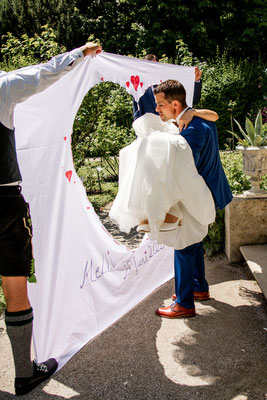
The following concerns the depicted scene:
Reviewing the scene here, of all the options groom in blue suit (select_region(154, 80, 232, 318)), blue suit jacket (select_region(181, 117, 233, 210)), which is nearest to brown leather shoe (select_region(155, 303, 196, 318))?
groom in blue suit (select_region(154, 80, 232, 318))

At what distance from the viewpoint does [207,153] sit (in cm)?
307

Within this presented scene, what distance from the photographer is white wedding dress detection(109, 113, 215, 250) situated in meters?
2.56

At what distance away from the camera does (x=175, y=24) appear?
1853cm

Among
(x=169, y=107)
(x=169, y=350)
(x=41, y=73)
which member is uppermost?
(x=41, y=73)

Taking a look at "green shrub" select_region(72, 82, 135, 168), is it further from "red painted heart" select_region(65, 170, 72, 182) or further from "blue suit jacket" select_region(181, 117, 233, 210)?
"red painted heart" select_region(65, 170, 72, 182)

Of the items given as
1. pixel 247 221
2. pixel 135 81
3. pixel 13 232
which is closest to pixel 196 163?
pixel 135 81

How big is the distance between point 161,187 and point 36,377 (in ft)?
4.92

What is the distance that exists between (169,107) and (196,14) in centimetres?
1776

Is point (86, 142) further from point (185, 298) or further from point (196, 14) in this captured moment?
point (196, 14)

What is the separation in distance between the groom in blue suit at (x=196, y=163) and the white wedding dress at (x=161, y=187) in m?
0.18

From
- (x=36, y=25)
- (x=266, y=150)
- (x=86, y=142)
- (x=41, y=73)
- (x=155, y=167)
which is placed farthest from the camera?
(x=36, y=25)

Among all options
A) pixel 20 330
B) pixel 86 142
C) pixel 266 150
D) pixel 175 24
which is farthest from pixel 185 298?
pixel 175 24

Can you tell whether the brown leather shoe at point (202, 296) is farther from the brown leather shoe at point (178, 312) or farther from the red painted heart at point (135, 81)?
the red painted heart at point (135, 81)

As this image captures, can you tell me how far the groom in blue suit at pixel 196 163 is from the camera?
2.93 meters
